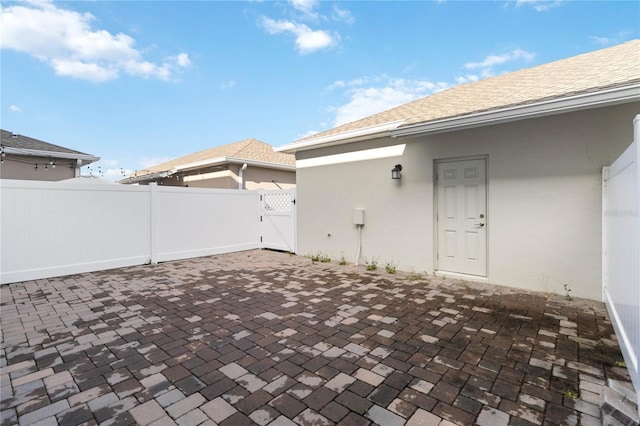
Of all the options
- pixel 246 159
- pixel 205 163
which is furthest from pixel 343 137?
pixel 205 163

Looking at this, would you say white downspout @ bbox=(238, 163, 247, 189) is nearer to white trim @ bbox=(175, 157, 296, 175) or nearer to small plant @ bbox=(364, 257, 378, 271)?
white trim @ bbox=(175, 157, 296, 175)

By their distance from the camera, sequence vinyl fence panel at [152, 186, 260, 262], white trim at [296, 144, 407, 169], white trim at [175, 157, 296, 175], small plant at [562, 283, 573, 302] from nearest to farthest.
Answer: small plant at [562, 283, 573, 302] < white trim at [296, 144, 407, 169] < vinyl fence panel at [152, 186, 260, 262] < white trim at [175, 157, 296, 175]

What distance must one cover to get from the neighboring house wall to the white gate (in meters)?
6.74

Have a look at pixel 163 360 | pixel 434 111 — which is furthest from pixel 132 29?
pixel 163 360

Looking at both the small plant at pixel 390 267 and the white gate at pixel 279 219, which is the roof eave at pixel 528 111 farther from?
the white gate at pixel 279 219

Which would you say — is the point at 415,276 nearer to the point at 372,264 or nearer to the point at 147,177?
the point at 372,264

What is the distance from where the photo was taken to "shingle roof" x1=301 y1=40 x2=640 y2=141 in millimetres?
4219

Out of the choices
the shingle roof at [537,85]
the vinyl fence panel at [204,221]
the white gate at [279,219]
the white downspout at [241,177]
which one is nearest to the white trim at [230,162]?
the white downspout at [241,177]

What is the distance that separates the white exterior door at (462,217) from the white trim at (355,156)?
965 millimetres

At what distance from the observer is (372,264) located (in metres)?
6.63

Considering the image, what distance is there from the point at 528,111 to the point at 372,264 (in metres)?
3.94

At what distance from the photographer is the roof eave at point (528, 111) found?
11.8 feet

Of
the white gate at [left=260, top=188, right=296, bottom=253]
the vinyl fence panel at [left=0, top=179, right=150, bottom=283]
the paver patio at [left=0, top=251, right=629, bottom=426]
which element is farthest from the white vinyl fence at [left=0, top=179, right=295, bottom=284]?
the paver patio at [left=0, top=251, right=629, bottom=426]

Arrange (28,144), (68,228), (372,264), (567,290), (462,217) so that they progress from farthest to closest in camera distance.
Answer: (28,144) → (372,264) → (68,228) → (462,217) → (567,290)
